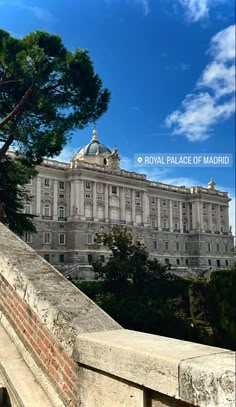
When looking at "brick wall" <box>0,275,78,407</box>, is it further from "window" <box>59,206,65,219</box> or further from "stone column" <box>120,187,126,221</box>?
"stone column" <box>120,187,126,221</box>

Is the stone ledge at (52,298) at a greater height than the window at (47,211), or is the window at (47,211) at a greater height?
the window at (47,211)

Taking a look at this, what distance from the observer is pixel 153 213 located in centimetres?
5816

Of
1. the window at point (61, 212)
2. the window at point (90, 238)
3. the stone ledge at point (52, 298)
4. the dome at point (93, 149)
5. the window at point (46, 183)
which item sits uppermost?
the dome at point (93, 149)

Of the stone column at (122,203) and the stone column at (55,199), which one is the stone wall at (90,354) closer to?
the stone column at (55,199)

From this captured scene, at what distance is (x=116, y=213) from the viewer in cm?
5331

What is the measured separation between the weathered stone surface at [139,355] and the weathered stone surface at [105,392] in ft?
0.16

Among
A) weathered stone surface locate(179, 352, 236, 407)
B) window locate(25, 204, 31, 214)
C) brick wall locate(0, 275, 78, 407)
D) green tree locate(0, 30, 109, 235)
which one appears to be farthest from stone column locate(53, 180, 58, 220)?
weathered stone surface locate(179, 352, 236, 407)

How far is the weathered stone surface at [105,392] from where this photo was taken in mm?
1614

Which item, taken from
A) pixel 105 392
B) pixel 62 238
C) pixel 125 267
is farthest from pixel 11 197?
pixel 62 238

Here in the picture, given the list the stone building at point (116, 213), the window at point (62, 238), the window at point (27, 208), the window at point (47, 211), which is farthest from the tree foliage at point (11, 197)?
the window at point (47, 211)

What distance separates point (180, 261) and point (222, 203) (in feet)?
47.4

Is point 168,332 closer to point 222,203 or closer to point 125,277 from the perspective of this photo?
point 125,277

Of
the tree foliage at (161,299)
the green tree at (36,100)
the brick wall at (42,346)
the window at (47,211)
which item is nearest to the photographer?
the brick wall at (42,346)

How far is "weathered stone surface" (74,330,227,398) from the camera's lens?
145 cm
